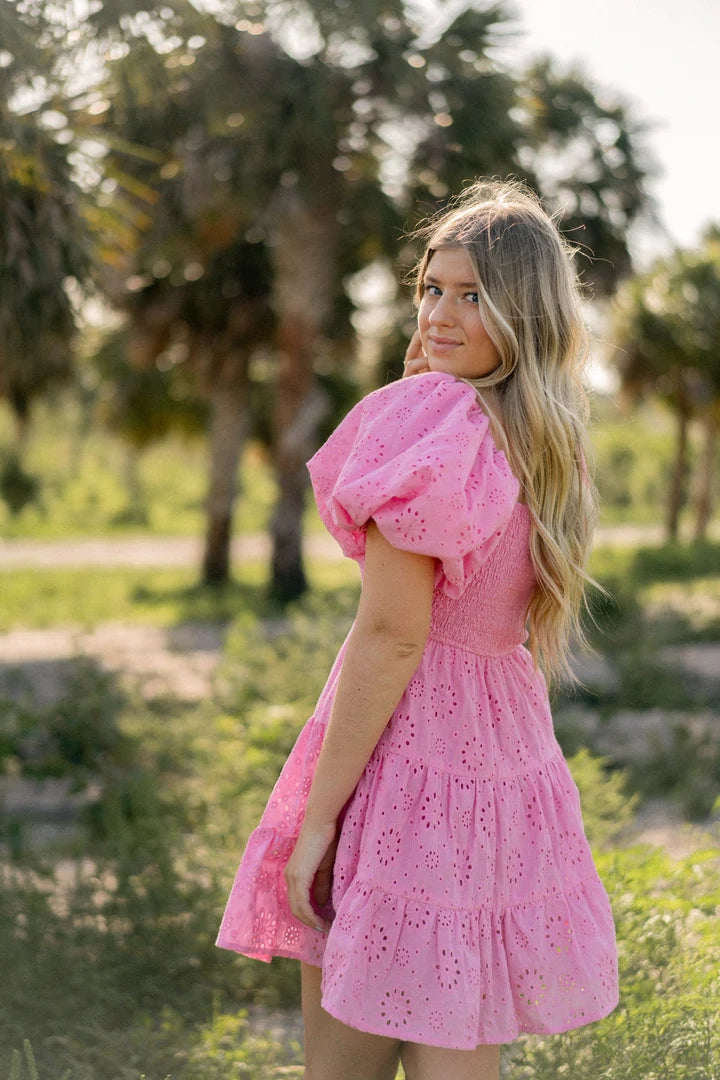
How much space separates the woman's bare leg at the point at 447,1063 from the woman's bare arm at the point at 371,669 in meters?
0.24

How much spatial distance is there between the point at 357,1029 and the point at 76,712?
4.13 metres

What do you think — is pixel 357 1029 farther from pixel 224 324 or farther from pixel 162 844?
pixel 224 324

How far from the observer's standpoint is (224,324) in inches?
531

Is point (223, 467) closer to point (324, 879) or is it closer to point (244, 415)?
point (244, 415)

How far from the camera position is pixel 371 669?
5.09 ft

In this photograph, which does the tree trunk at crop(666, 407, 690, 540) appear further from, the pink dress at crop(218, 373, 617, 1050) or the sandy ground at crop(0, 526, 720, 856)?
the pink dress at crop(218, 373, 617, 1050)

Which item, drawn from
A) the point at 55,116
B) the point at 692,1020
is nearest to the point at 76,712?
the point at 55,116

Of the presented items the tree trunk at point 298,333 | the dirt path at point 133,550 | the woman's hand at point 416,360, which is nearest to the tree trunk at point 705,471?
the dirt path at point 133,550

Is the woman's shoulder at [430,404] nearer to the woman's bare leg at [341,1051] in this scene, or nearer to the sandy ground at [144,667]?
the woman's bare leg at [341,1051]

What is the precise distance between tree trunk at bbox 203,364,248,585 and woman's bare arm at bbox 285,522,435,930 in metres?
12.8

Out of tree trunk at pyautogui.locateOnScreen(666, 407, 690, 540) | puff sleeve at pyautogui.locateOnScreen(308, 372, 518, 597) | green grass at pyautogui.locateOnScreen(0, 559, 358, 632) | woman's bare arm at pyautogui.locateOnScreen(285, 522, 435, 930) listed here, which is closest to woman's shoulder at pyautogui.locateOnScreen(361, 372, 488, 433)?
puff sleeve at pyautogui.locateOnScreen(308, 372, 518, 597)

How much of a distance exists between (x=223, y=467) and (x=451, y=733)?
13.4 metres

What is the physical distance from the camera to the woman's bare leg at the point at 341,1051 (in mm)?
1641

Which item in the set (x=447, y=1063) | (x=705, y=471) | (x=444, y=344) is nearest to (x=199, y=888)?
(x=447, y=1063)
